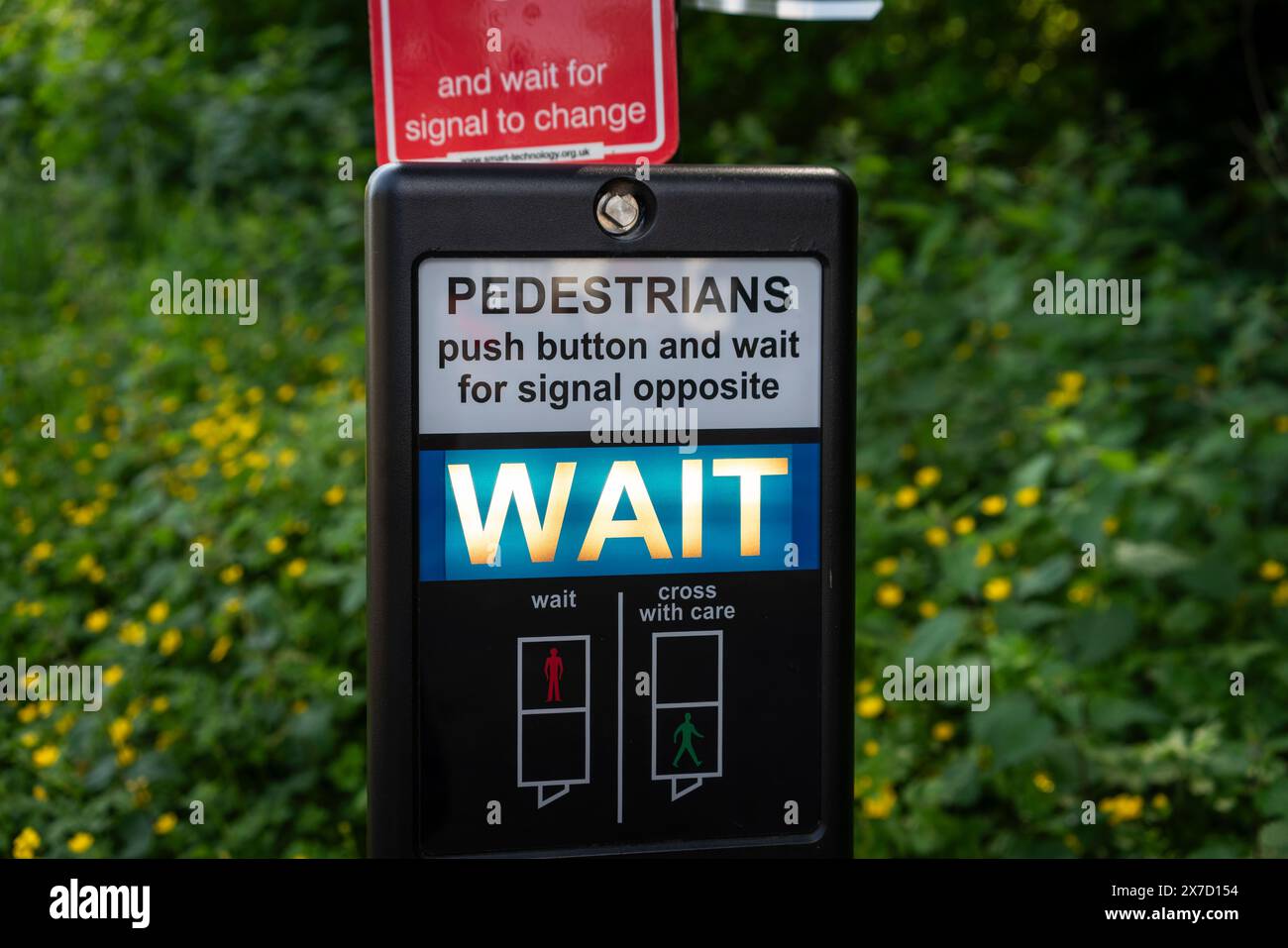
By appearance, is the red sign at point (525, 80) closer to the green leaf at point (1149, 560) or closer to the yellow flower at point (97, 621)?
the green leaf at point (1149, 560)

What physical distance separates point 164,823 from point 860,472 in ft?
6.54

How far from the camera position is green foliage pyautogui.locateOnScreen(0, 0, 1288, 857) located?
278cm

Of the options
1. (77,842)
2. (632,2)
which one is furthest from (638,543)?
(77,842)

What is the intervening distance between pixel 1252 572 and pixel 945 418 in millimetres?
925

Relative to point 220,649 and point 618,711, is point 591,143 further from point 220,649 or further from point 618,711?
point 220,649

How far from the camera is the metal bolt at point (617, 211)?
124 cm

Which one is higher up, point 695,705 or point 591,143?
point 591,143

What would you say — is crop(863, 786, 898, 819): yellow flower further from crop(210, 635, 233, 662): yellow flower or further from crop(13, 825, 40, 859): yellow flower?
crop(13, 825, 40, 859): yellow flower

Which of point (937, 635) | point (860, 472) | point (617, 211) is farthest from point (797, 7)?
point (860, 472)

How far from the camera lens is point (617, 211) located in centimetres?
124

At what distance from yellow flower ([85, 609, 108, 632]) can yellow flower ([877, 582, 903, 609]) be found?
6.05 feet

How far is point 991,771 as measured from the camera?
8.90 ft

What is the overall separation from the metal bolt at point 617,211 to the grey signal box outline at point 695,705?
381mm

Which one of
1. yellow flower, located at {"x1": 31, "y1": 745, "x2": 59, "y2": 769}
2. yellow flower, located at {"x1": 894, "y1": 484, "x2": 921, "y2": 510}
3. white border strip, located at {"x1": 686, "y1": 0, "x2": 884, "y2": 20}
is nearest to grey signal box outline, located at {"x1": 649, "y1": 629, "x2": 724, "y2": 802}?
white border strip, located at {"x1": 686, "y1": 0, "x2": 884, "y2": 20}
